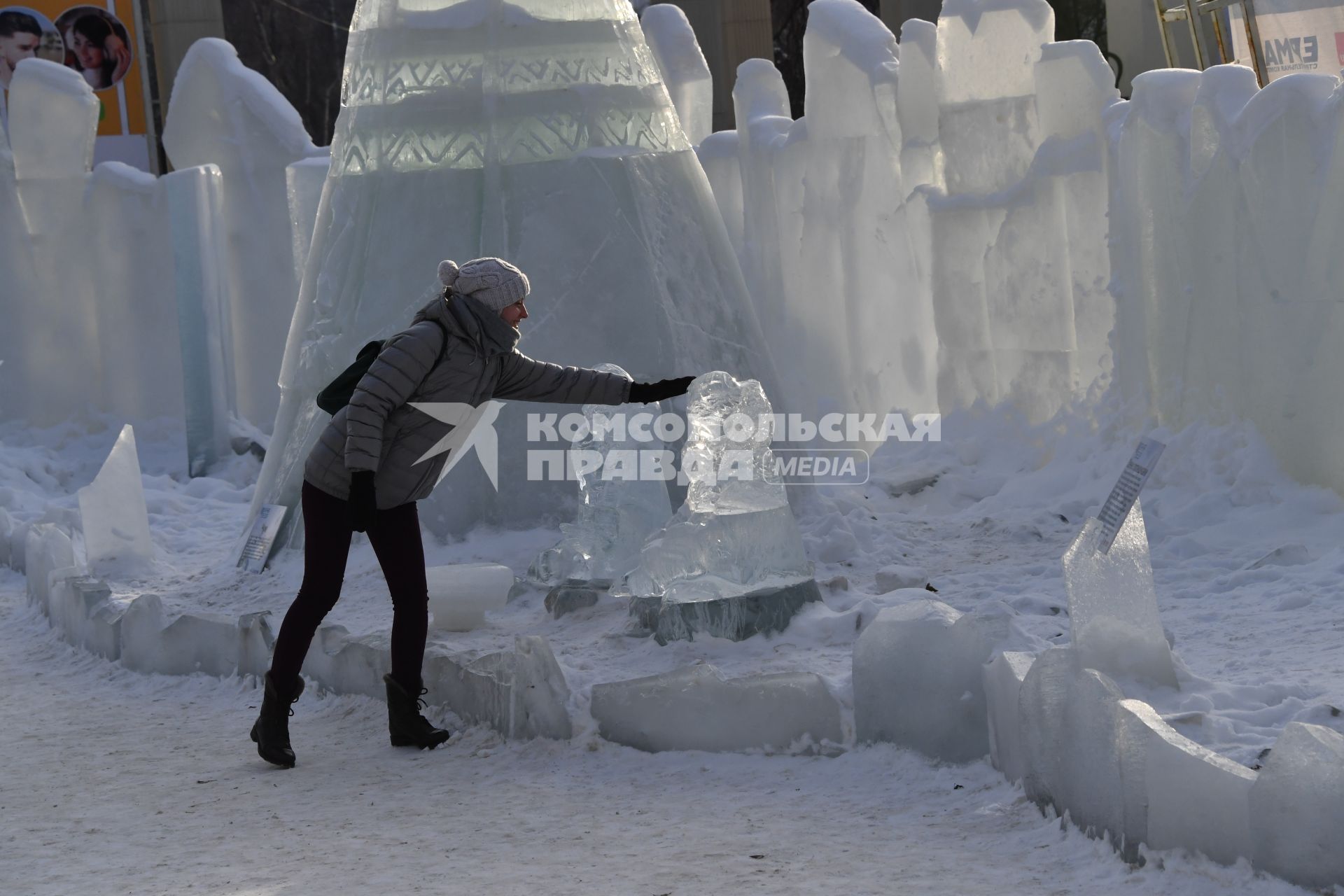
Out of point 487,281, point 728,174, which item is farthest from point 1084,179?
point 487,281

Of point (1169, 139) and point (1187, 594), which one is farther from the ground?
point (1169, 139)

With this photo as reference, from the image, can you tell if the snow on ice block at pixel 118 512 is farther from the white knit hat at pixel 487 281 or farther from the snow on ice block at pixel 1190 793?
the snow on ice block at pixel 1190 793

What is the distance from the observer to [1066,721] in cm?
354

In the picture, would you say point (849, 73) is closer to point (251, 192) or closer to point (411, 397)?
point (251, 192)

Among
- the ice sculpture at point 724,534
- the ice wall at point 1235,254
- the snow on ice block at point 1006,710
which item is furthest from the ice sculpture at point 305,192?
the snow on ice block at point 1006,710

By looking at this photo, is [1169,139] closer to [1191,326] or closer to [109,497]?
[1191,326]

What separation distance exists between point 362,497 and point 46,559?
2.92 m

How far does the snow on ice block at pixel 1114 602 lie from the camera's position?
3.84 metres

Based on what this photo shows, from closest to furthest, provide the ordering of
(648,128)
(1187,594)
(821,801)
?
(821,801) → (1187,594) → (648,128)

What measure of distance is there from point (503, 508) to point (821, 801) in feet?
8.32

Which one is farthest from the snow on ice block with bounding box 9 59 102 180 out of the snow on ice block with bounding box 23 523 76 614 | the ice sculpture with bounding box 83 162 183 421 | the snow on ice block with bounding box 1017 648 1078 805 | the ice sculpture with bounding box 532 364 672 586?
the snow on ice block with bounding box 1017 648 1078 805

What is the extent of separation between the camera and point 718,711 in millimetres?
4312

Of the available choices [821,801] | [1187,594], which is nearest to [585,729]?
[821,801]

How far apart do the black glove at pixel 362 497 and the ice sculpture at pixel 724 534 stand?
960 millimetres
